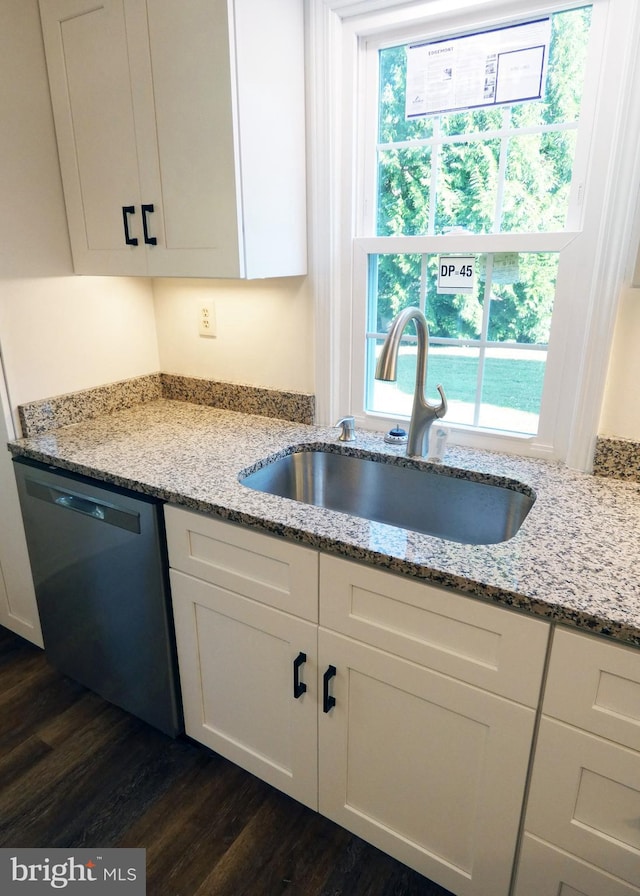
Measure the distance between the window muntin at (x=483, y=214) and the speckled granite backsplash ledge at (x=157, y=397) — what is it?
0.34 meters

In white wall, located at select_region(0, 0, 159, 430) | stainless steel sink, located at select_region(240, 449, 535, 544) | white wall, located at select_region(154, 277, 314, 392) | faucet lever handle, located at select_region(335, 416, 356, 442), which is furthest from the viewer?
white wall, located at select_region(154, 277, 314, 392)

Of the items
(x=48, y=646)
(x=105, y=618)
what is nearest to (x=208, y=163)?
(x=105, y=618)

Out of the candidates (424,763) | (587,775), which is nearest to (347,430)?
(424,763)

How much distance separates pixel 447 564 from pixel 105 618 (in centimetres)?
111

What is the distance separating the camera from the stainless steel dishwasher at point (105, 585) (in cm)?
152

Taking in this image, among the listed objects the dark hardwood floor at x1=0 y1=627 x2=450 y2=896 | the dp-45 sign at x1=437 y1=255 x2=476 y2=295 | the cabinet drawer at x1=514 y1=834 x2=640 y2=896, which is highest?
the dp-45 sign at x1=437 y1=255 x2=476 y2=295

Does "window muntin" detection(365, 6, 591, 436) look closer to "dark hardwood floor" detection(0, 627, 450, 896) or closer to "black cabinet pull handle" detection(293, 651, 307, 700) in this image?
"black cabinet pull handle" detection(293, 651, 307, 700)

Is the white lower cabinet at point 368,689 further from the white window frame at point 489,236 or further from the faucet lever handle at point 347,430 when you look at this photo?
the white window frame at point 489,236

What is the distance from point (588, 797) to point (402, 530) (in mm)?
579

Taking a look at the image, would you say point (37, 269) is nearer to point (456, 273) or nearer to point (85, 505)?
point (85, 505)

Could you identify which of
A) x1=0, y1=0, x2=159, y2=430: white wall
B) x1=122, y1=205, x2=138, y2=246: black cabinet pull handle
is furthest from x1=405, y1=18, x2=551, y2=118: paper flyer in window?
x1=0, y1=0, x2=159, y2=430: white wall

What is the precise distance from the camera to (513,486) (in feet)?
4.74

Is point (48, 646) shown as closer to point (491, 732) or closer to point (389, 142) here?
point (491, 732)

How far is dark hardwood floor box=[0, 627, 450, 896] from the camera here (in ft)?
4.51
